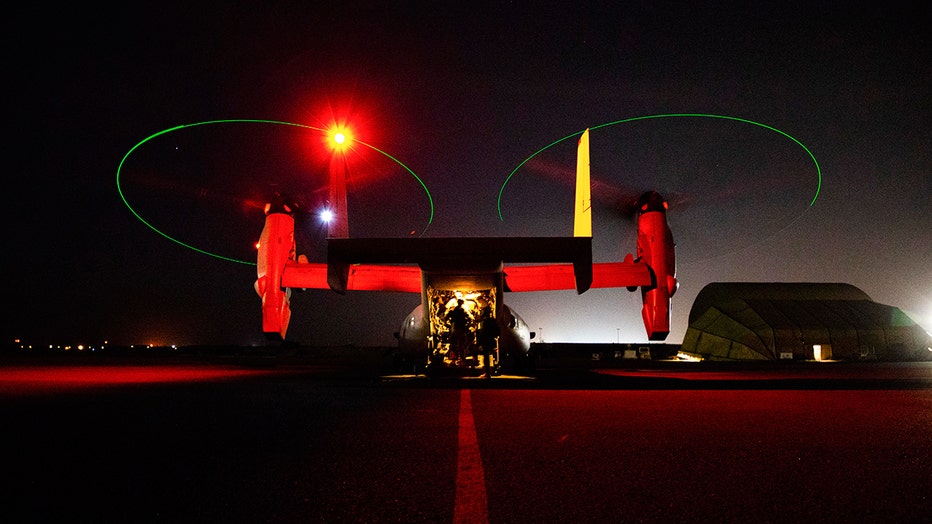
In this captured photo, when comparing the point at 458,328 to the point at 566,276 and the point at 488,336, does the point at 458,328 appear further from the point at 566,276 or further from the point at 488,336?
the point at 566,276

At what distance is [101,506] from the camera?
115 inches

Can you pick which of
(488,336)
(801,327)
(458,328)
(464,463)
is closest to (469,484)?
(464,463)

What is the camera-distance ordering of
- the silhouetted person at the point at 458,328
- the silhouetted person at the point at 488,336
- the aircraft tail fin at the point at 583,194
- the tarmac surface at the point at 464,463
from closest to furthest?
1. the tarmac surface at the point at 464,463
2. the aircraft tail fin at the point at 583,194
3. the silhouetted person at the point at 488,336
4. the silhouetted person at the point at 458,328

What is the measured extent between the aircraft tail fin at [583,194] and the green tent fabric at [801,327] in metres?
31.7

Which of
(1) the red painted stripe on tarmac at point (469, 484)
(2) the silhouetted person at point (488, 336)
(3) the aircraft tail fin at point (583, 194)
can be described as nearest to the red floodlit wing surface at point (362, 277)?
(2) the silhouetted person at point (488, 336)

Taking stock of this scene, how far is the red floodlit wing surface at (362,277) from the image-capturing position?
15969 mm

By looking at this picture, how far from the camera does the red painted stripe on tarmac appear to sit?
108 inches

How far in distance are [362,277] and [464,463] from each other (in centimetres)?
1229

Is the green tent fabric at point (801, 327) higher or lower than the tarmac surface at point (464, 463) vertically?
higher

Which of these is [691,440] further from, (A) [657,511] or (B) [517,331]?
(B) [517,331]

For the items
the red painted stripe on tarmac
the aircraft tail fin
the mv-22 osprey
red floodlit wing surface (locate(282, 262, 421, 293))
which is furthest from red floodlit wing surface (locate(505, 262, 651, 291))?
the red painted stripe on tarmac

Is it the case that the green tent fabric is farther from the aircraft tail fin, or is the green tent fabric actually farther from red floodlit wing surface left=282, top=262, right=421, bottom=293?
red floodlit wing surface left=282, top=262, right=421, bottom=293

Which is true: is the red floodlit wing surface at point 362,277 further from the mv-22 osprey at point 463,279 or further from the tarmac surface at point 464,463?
the tarmac surface at point 464,463

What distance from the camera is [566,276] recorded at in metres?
16.6
